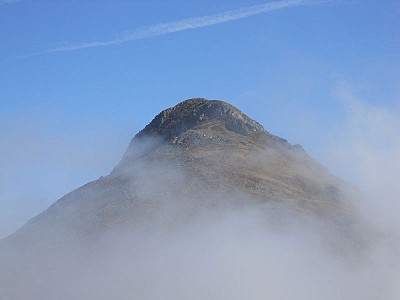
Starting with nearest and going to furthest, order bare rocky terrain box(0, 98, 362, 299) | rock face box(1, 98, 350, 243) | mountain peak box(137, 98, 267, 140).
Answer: bare rocky terrain box(0, 98, 362, 299), rock face box(1, 98, 350, 243), mountain peak box(137, 98, 267, 140)

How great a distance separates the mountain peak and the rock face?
22cm

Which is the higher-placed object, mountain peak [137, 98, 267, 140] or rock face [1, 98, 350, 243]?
mountain peak [137, 98, 267, 140]

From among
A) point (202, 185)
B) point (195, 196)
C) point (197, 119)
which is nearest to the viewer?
point (195, 196)

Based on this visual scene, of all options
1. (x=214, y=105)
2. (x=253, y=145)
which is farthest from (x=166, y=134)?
(x=253, y=145)

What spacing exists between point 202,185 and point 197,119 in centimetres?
2369

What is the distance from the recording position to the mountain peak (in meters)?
77.3

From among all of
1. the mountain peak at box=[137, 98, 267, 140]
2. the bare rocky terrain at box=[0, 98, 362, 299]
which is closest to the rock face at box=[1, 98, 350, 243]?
the bare rocky terrain at box=[0, 98, 362, 299]

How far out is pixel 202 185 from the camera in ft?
194

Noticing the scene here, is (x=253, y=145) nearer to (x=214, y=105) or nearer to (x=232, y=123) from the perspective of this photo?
(x=232, y=123)

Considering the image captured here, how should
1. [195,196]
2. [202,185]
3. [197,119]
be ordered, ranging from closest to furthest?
[195,196]
[202,185]
[197,119]

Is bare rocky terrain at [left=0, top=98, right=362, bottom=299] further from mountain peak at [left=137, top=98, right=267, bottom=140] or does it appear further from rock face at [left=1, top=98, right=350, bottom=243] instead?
mountain peak at [left=137, top=98, right=267, bottom=140]

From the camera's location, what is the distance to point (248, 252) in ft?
155

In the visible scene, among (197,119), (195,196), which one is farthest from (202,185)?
(197,119)

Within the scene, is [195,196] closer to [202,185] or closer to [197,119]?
[202,185]
